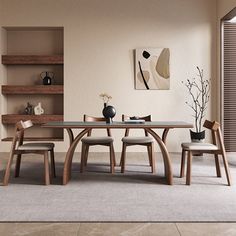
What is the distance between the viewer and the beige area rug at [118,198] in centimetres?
282

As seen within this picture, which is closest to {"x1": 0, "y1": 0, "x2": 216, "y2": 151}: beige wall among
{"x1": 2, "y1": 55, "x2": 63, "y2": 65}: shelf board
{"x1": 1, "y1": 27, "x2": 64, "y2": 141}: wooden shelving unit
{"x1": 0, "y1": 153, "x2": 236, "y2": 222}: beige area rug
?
{"x1": 2, "y1": 55, "x2": 63, "y2": 65}: shelf board

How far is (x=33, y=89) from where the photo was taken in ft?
22.0


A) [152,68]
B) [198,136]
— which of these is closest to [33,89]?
[152,68]

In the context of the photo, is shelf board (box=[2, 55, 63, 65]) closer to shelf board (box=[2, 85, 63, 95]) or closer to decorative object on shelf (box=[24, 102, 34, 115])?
shelf board (box=[2, 85, 63, 95])

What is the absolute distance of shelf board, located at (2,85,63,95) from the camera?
6.68 metres

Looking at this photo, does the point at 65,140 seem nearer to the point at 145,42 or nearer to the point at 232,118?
the point at 145,42

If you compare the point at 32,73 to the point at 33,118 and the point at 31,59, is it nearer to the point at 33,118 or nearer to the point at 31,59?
the point at 31,59

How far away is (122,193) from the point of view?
3.54 meters

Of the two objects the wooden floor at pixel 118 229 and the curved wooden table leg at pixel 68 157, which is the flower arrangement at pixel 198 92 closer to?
the curved wooden table leg at pixel 68 157

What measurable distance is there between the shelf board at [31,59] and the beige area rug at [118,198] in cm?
249

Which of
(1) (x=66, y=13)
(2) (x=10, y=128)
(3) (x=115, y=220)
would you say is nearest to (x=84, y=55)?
(1) (x=66, y=13)

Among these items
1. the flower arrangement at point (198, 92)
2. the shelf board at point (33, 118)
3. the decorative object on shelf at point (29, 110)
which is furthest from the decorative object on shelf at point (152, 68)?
the decorative object on shelf at point (29, 110)

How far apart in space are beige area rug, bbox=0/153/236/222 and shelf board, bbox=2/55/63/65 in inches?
98.1

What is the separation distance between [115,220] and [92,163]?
2720 millimetres
